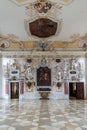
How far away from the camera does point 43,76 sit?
876 inches

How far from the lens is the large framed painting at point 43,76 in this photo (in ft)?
72.9

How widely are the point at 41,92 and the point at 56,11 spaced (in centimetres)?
975

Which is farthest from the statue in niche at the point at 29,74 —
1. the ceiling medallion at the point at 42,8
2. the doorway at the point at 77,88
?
the ceiling medallion at the point at 42,8

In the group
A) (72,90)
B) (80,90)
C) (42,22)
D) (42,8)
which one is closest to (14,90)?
(72,90)

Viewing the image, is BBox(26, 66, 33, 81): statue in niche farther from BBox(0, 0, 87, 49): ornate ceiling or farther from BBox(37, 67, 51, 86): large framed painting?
BBox(0, 0, 87, 49): ornate ceiling

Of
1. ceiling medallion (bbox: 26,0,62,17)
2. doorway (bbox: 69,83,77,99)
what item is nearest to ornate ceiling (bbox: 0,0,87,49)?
ceiling medallion (bbox: 26,0,62,17)

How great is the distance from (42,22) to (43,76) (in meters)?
7.01

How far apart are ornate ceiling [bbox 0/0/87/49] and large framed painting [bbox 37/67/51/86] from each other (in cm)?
270

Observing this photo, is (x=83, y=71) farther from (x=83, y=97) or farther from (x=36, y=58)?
(x=36, y=58)

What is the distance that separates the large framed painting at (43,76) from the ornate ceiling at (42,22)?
8.86ft

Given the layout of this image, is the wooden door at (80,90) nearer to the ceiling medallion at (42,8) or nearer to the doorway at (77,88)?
the doorway at (77,88)

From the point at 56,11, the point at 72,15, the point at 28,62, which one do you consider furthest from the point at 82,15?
the point at 28,62

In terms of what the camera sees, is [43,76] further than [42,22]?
Yes

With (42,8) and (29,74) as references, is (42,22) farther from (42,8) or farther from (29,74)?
(29,74)
